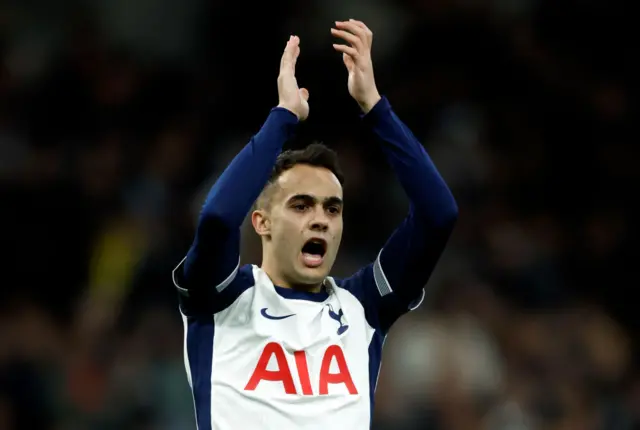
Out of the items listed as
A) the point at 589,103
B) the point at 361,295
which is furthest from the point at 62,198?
the point at 589,103

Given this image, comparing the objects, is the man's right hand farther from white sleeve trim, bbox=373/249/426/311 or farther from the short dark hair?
white sleeve trim, bbox=373/249/426/311

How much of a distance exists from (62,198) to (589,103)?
3976 mm

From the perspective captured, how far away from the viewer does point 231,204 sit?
11.5 feet

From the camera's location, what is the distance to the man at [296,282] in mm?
3582

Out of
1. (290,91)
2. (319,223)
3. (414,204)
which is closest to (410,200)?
(414,204)

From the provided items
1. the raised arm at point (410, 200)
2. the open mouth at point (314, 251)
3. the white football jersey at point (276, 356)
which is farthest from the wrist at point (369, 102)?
the white football jersey at point (276, 356)

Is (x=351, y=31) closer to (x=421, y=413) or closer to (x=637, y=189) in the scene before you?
(x=421, y=413)

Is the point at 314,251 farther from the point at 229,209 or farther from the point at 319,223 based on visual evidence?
the point at 229,209

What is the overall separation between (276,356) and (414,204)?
699 millimetres

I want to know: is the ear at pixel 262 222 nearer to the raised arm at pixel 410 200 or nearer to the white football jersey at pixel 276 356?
the white football jersey at pixel 276 356

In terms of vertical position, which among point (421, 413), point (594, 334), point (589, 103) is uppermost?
point (589, 103)

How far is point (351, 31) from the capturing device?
383 centimetres

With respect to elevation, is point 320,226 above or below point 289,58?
below

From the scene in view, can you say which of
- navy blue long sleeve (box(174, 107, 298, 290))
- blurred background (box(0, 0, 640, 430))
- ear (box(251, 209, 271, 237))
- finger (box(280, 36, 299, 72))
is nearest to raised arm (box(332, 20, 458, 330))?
finger (box(280, 36, 299, 72))
